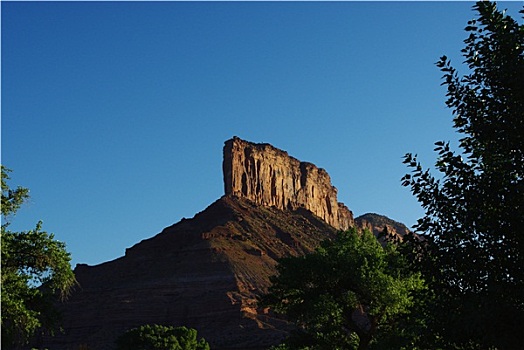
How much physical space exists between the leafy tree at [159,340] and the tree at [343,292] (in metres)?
52.8

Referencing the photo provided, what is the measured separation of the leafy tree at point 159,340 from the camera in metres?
80.9

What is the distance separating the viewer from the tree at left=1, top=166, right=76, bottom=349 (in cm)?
1897

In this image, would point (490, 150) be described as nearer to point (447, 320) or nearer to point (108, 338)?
point (447, 320)

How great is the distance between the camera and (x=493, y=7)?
12.9 m

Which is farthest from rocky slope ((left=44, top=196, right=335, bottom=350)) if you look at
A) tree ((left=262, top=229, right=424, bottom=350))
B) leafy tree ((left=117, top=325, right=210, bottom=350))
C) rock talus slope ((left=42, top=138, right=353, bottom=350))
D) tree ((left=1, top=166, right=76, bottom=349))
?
tree ((left=1, top=166, right=76, bottom=349))

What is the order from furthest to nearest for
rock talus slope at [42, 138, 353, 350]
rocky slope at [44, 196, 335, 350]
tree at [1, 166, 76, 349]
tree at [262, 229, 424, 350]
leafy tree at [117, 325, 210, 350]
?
rocky slope at [44, 196, 335, 350]
rock talus slope at [42, 138, 353, 350]
leafy tree at [117, 325, 210, 350]
tree at [262, 229, 424, 350]
tree at [1, 166, 76, 349]

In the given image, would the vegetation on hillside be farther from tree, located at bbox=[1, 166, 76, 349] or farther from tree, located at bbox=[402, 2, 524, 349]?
tree, located at bbox=[1, 166, 76, 349]

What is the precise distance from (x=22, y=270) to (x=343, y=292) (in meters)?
15.0

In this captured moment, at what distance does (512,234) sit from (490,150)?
1.79 m

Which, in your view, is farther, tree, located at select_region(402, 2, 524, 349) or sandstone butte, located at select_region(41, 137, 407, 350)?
sandstone butte, located at select_region(41, 137, 407, 350)

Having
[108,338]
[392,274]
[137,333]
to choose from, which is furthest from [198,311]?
Result: [392,274]

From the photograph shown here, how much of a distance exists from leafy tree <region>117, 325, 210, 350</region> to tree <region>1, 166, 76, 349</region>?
62.1 metres

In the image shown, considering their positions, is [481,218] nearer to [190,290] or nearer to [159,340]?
[159,340]

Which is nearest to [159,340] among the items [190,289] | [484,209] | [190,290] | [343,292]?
[343,292]
